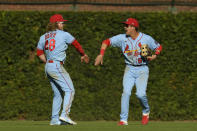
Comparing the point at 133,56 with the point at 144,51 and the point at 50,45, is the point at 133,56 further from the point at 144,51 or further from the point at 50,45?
the point at 50,45

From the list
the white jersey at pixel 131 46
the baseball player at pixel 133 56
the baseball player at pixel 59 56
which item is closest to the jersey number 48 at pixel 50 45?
the baseball player at pixel 59 56

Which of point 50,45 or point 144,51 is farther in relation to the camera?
point 144,51

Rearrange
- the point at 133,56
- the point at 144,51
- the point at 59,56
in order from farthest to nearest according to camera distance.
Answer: the point at 133,56
the point at 144,51
the point at 59,56

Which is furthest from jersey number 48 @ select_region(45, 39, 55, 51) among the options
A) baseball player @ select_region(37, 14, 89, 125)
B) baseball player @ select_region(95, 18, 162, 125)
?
baseball player @ select_region(95, 18, 162, 125)

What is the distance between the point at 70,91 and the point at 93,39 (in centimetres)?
317

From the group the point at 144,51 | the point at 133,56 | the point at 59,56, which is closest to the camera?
the point at 59,56

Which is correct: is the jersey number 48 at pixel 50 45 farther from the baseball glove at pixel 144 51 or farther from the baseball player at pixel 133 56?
the baseball glove at pixel 144 51

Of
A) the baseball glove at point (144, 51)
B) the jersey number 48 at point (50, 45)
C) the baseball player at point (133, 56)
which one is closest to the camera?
the jersey number 48 at point (50, 45)

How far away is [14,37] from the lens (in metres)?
12.8

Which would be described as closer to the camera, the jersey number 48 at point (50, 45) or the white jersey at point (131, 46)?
the jersey number 48 at point (50, 45)

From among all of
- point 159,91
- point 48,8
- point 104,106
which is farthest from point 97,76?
point 48,8

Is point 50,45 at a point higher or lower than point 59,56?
higher

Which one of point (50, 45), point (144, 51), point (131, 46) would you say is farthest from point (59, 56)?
point (144, 51)

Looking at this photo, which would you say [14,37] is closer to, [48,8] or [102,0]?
[48,8]
